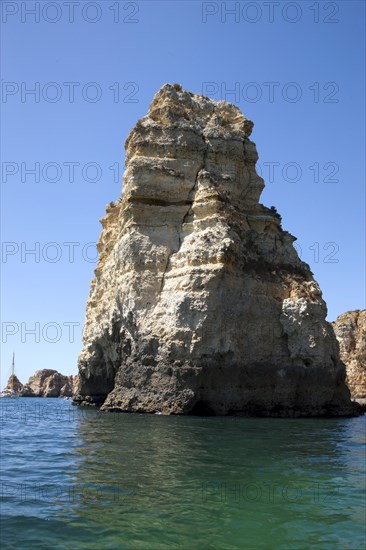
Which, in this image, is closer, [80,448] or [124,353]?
[80,448]

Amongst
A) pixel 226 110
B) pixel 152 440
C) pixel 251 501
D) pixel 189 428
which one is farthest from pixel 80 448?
pixel 226 110

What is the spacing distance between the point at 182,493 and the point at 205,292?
19778 mm

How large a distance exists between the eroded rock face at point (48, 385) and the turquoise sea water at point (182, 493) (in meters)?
111

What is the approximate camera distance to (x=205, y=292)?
29.2m

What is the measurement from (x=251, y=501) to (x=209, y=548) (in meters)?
2.36

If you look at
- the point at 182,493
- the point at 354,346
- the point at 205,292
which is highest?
the point at 205,292

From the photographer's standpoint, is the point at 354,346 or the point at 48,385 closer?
the point at 354,346

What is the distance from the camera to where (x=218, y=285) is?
96.4 feet

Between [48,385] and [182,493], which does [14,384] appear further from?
[182,493]

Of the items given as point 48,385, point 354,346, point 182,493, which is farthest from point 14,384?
point 182,493

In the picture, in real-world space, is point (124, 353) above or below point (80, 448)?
above

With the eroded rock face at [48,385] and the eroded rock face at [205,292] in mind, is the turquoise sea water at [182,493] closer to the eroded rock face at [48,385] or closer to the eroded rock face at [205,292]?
the eroded rock face at [205,292]

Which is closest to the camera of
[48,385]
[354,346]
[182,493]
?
[182,493]

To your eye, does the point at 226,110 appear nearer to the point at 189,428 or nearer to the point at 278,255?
the point at 278,255
